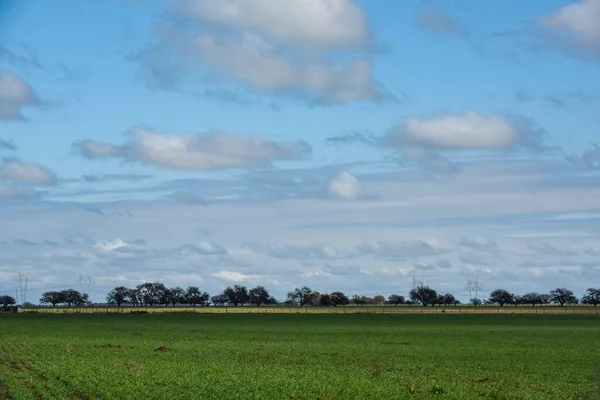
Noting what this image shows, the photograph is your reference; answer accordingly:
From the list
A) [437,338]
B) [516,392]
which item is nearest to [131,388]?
[516,392]

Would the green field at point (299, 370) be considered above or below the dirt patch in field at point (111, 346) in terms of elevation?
below

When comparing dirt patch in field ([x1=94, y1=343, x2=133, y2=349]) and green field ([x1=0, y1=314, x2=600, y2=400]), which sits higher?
dirt patch in field ([x1=94, y1=343, x2=133, y2=349])

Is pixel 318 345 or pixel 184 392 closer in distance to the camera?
pixel 184 392

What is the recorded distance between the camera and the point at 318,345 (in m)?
68.1

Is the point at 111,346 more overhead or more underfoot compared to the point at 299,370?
more overhead

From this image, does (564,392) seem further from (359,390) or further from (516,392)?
(359,390)

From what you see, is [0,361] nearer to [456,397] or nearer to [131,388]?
[131,388]

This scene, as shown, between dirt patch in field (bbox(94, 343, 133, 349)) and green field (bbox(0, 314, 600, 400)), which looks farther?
dirt patch in field (bbox(94, 343, 133, 349))

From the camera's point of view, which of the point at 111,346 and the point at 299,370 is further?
the point at 111,346

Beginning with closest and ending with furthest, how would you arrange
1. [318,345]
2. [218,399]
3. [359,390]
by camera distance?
[218,399], [359,390], [318,345]

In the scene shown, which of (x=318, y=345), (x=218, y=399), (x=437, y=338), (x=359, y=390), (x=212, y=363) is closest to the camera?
(x=218, y=399)

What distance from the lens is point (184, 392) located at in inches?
1395

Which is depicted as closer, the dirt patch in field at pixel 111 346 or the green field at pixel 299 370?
the green field at pixel 299 370

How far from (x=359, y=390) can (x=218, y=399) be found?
5.91 meters
